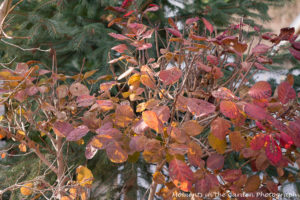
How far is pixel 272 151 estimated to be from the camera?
0.47 meters

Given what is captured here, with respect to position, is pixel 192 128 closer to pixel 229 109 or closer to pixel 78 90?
pixel 229 109

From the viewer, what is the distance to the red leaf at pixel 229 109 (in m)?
0.44

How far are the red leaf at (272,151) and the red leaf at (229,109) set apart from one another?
0.33ft

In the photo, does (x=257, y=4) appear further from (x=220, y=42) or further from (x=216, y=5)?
(x=220, y=42)

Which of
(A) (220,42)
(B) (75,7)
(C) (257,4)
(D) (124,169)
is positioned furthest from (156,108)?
(C) (257,4)

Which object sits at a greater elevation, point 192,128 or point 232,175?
point 192,128

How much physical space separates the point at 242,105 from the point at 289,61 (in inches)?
40.4

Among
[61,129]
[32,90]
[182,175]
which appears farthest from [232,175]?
[32,90]

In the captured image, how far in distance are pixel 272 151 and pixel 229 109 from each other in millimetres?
129

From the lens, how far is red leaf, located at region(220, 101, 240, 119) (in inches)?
17.3

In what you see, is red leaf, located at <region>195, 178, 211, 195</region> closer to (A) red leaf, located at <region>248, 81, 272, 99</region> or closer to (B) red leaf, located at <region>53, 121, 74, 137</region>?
(A) red leaf, located at <region>248, 81, 272, 99</region>

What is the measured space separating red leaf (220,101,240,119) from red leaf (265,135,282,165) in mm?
100

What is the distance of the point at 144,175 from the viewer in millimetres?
1040

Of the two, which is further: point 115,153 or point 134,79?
point 134,79
